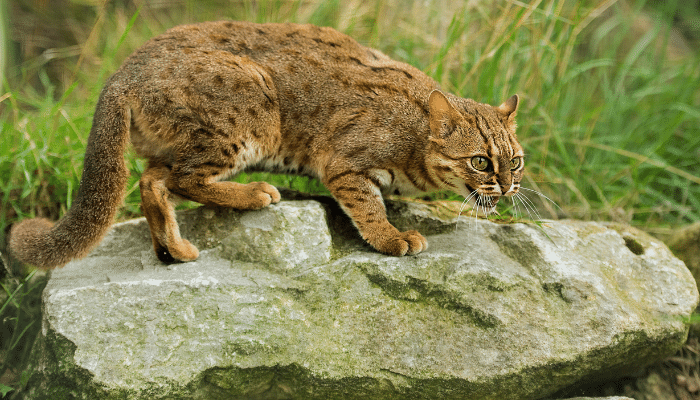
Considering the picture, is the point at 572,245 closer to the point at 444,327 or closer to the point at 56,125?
the point at 444,327

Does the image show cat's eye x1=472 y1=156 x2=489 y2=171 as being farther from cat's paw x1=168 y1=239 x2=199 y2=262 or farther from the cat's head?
cat's paw x1=168 y1=239 x2=199 y2=262

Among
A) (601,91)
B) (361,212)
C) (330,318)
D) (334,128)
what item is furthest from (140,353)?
(601,91)

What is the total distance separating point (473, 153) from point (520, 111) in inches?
86.4

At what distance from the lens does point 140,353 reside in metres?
2.89

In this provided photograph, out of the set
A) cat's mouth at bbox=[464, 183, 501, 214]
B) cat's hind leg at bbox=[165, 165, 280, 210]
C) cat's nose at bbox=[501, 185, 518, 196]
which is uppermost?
cat's nose at bbox=[501, 185, 518, 196]

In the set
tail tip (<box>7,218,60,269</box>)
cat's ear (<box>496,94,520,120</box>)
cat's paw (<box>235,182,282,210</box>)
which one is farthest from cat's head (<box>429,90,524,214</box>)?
tail tip (<box>7,218,60,269</box>)

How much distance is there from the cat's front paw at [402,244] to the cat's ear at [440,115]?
72cm

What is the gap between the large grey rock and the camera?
2.94 m

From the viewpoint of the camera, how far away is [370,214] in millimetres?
3715

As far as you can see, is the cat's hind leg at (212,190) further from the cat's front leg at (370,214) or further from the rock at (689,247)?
the rock at (689,247)

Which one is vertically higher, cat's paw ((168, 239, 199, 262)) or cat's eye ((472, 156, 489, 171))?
cat's eye ((472, 156, 489, 171))

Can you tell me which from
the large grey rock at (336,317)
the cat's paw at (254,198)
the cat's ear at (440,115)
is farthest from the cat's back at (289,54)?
the large grey rock at (336,317)

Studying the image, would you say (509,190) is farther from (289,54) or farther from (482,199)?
(289,54)

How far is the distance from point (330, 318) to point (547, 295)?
→ 4.31ft
